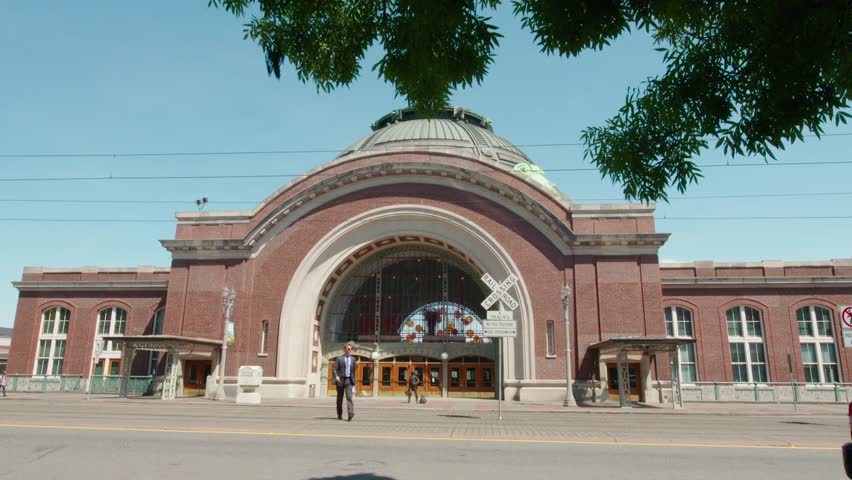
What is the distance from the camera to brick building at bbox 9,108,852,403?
30.2 m

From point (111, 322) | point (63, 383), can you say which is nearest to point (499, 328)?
point (111, 322)

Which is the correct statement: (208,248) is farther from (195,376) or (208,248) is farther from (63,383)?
(63,383)

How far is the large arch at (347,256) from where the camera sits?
31308mm

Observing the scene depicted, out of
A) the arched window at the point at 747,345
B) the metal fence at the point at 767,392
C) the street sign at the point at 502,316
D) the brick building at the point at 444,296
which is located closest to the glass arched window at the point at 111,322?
the brick building at the point at 444,296

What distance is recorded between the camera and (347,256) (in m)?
33.7

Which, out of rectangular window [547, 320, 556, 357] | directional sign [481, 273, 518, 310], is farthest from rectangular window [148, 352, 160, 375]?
directional sign [481, 273, 518, 310]

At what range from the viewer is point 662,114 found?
18.6ft

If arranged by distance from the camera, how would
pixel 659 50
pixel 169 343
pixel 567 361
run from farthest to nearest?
pixel 169 343
pixel 567 361
pixel 659 50

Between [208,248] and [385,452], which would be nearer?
[385,452]

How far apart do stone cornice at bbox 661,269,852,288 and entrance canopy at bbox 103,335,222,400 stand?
1059 inches

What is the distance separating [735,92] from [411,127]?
4199 cm

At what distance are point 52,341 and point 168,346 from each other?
547 inches

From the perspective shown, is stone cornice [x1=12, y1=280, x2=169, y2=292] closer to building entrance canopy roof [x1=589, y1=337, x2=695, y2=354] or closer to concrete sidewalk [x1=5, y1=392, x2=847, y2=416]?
concrete sidewalk [x1=5, y1=392, x2=847, y2=416]

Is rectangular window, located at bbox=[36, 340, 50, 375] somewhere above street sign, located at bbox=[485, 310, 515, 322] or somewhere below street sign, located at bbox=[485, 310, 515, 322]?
below
